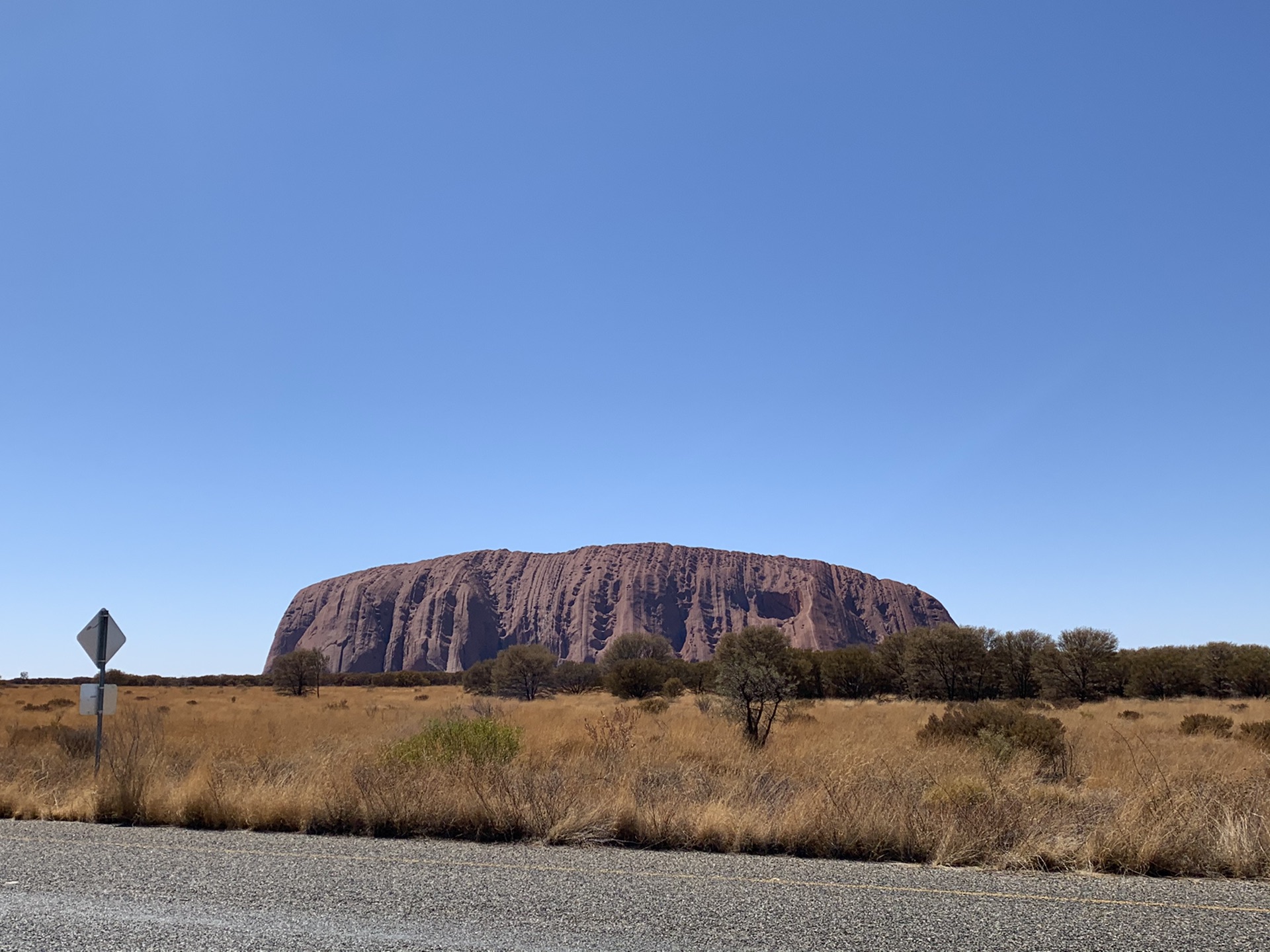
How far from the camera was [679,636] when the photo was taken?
158750 mm

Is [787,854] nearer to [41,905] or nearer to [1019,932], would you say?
[1019,932]

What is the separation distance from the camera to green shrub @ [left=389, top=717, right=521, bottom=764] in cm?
1270

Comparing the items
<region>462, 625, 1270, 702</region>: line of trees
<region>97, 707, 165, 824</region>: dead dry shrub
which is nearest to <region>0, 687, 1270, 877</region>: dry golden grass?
<region>97, 707, 165, 824</region>: dead dry shrub

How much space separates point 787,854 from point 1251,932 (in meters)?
3.65

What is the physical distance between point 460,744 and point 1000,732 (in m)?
10.3

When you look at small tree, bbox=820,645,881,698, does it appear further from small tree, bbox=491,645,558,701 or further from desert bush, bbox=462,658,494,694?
desert bush, bbox=462,658,494,694

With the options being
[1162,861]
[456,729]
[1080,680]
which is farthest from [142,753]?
[1080,680]

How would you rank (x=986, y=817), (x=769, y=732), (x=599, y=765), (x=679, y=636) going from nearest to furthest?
(x=986, y=817) < (x=599, y=765) < (x=769, y=732) < (x=679, y=636)

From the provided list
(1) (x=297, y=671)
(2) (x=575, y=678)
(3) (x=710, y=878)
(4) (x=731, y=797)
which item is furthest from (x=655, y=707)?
(1) (x=297, y=671)

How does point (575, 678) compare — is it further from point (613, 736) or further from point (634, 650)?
point (613, 736)

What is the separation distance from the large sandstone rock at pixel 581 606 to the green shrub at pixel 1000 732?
129484 millimetres

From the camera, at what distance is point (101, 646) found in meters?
12.2

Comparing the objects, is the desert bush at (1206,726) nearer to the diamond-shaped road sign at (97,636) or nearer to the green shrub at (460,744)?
the green shrub at (460,744)

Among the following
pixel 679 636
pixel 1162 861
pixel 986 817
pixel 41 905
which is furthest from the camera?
pixel 679 636
